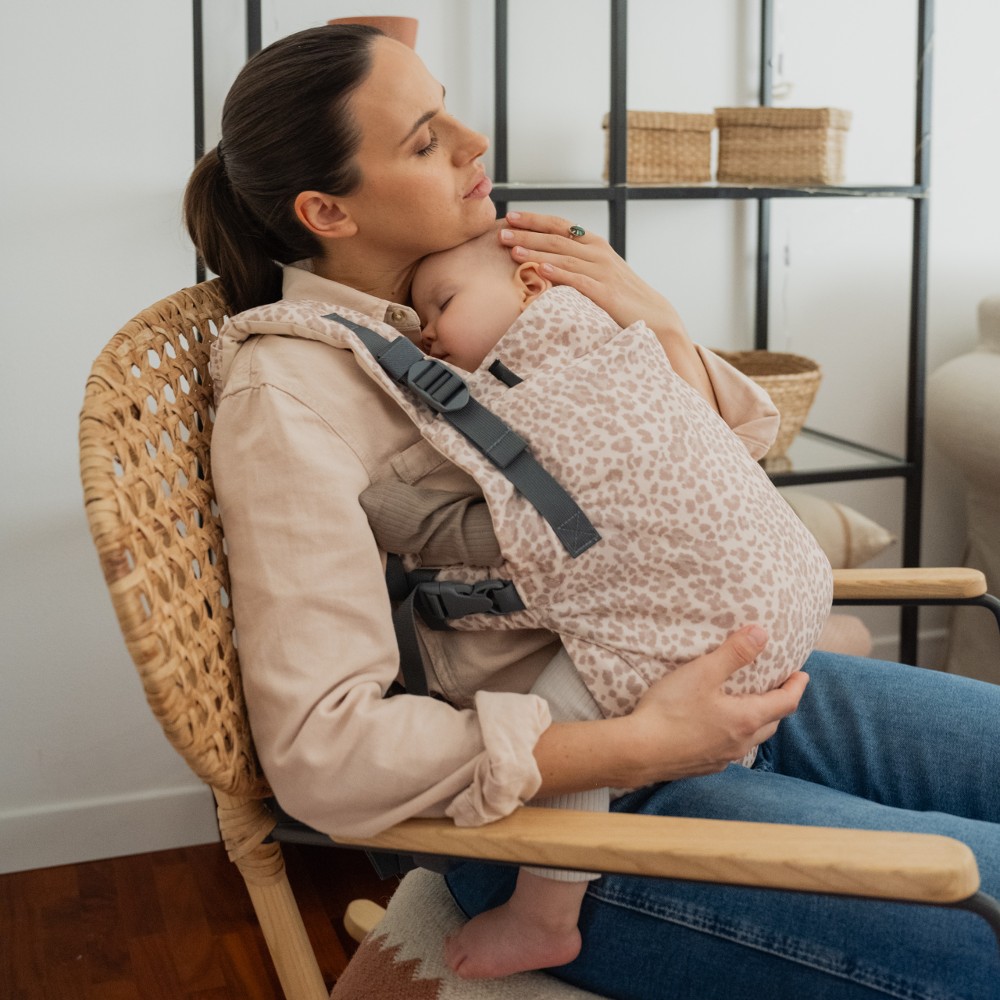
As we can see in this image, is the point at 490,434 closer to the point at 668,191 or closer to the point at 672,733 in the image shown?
the point at 672,733

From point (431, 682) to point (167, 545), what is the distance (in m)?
0.29

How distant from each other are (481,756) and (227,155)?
63cm

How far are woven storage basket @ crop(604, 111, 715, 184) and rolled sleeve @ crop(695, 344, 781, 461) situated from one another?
0.87 meters

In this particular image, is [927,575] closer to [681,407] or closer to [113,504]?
[681,407]

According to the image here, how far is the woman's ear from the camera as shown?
1159 millimetres

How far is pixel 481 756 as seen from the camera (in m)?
0.91

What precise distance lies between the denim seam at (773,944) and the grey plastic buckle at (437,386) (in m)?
0.43

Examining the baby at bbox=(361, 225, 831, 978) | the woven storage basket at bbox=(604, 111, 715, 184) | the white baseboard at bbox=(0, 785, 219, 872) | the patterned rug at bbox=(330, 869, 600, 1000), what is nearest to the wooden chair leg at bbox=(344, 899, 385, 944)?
the white baseboard at bbox=(0, 785, 219, 872)

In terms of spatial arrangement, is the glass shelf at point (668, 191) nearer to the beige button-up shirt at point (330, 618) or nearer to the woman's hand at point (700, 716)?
the beige button-up shirt at point (330, 618)

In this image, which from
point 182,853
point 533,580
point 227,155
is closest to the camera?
point 533,580

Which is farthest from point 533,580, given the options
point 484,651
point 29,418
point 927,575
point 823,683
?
point 29,418

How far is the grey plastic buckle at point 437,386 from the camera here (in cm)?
103

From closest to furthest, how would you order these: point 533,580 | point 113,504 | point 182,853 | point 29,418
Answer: point 113,504 → point 533,580 → point 29,418 → point 182,853

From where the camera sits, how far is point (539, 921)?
1.00m
